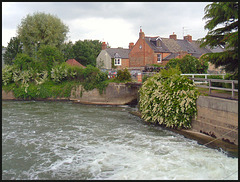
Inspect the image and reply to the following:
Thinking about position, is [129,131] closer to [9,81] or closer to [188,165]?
[188,165]

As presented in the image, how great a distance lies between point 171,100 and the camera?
14469 millimetres

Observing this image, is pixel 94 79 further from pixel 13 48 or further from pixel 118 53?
pixel 13 48

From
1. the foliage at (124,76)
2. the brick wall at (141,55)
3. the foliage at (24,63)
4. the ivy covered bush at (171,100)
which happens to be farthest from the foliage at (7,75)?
the ivy covered bush at (171,100)

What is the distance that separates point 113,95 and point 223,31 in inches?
672

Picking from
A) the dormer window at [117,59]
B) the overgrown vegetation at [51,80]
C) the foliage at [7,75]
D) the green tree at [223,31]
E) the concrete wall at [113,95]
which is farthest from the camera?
the dormer window at [117,59]

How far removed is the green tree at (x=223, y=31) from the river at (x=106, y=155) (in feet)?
18.0

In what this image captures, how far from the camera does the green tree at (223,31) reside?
13.4m

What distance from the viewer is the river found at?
28.2ft

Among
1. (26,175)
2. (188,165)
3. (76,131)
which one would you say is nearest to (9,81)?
(76,131)

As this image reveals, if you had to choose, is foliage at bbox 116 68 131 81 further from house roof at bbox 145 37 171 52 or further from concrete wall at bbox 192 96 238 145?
concrete wall at bbox 192 96 238 145

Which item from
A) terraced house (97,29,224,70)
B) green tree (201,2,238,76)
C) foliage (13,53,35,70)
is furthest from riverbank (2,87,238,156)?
foliage (13,53,35,70)

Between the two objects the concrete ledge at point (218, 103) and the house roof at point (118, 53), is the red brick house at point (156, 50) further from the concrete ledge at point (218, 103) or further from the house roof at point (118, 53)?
the concrete ledge at point (218, 103)

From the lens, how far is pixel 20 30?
43969 mm

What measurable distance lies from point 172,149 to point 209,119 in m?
3.32
